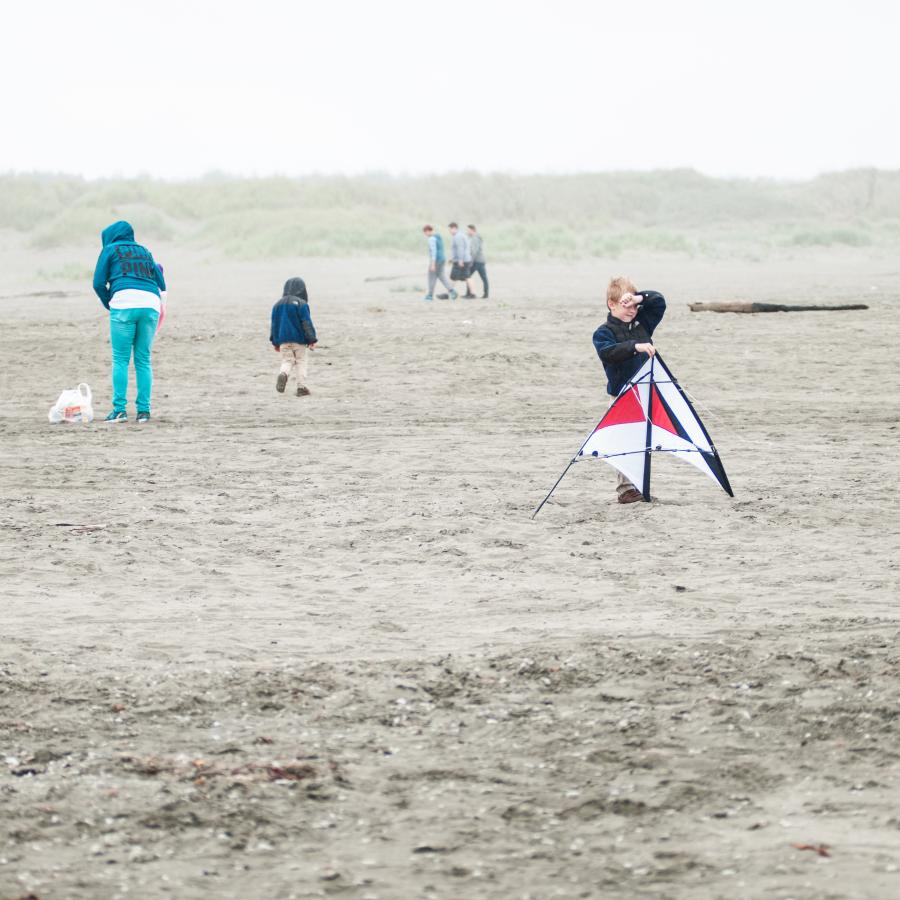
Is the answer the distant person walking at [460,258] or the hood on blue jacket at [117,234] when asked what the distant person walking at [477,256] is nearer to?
the distant person walking at [460,258]

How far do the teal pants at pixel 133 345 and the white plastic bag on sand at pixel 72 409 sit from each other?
0.79ft

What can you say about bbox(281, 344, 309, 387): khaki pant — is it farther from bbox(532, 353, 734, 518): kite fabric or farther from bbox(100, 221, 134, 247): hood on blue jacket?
bbox(532, 353, 734, 518): kite fabric

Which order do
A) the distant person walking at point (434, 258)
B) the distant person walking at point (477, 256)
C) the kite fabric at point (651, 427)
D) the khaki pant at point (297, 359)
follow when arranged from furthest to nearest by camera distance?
the distant person walking at point (477, 256) → the distant person walking at point (434, 258) → the khaki pant at point (297, 359) → the kite fabric at point (651, 427)

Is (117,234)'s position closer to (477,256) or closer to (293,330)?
(293,330)

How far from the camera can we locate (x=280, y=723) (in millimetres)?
5254

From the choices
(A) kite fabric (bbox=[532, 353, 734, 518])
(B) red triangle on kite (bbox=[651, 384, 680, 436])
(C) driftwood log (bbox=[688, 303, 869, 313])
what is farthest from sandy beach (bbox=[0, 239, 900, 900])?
(C) driftwood log (bbox=[688, 303, 869, 313])

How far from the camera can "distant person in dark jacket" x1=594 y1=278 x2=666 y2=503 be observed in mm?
8852

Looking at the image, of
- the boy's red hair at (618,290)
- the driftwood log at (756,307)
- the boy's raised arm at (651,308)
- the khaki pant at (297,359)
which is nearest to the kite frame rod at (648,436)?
the boy's raised arm at (651,308)

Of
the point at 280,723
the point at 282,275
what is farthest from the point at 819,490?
the point at 282,275

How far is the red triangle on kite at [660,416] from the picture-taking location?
8.98 meters

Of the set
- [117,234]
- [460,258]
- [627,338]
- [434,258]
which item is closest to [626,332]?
[627,338]

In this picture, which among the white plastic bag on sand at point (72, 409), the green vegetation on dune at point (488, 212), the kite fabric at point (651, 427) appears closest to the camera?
the kite fabric at point (651, 427)

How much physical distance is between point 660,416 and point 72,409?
19.6ft

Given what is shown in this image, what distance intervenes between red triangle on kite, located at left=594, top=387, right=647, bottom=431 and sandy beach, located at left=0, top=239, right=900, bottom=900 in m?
0.53
